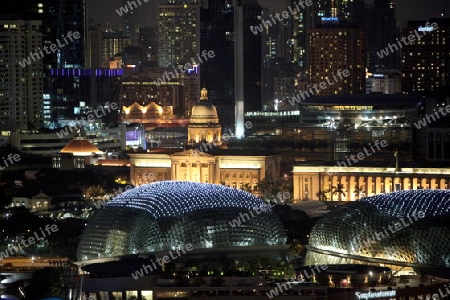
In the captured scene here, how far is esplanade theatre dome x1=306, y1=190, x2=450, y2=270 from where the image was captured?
95312mm

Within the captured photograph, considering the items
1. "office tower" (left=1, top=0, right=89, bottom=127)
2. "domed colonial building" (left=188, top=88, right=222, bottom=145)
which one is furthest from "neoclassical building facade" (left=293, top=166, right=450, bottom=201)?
"office tower" (left=1, top=0, right=89, bottom=127)

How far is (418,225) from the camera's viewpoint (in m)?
96.9

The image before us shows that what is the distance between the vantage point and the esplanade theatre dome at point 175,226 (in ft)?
331

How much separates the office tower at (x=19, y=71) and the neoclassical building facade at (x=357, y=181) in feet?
144

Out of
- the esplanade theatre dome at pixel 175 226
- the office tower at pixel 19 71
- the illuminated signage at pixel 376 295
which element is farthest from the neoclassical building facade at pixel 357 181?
the illuminated signage at pixel 376 295

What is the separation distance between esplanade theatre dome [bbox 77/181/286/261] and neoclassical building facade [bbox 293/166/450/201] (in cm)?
3780

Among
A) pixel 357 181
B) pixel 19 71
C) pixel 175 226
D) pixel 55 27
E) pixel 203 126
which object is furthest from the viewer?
pixel 55 27

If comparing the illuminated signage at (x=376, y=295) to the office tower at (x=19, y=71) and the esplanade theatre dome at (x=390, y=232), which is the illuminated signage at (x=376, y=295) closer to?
the esplanade theatre dome at (x=390, y=232)

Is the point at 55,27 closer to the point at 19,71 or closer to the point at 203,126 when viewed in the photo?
the point at 19,71

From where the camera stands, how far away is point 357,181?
471 feet

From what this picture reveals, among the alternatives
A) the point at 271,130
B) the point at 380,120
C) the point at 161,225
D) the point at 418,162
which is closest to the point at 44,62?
the point at 271,130

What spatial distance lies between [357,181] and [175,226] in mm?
43524

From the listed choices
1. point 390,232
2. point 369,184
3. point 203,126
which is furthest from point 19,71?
point 390,232

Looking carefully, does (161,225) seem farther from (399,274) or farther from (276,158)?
(276,158)
